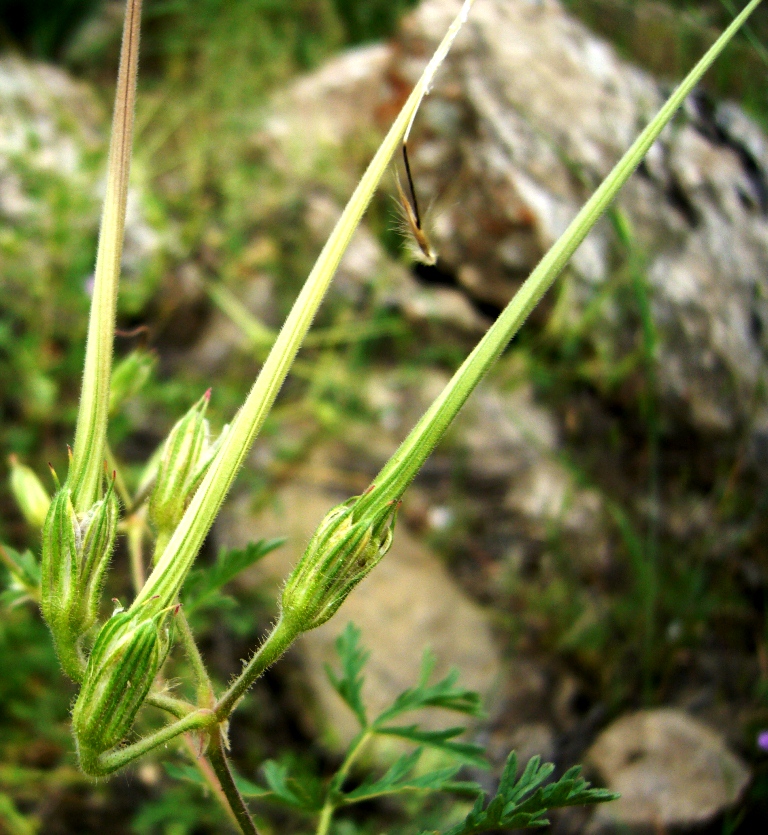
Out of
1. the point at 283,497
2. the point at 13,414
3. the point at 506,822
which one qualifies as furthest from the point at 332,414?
the point at 506,822

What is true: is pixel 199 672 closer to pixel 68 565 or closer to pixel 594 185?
pixel 68 565

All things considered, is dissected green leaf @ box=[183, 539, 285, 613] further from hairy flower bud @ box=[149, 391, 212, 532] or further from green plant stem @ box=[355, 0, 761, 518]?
green plant stem @ box=[355, 0, 761, 518]

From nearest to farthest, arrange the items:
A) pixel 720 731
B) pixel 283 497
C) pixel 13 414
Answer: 1. pixel 720 731
2. pixel 13 414
3. pixel 283 497

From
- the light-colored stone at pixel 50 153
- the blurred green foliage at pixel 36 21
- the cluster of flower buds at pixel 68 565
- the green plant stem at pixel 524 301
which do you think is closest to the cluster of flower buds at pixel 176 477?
the cluster of flower buds at pixel 68 565

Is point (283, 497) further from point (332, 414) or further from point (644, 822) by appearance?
point (644, 822)

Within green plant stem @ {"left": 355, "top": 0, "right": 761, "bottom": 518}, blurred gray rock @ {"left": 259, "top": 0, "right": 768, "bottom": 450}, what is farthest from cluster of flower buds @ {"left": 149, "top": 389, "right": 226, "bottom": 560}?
blurred gray rock @ {"left": 259, "top": 0, "right": 768, "bottom": 450}

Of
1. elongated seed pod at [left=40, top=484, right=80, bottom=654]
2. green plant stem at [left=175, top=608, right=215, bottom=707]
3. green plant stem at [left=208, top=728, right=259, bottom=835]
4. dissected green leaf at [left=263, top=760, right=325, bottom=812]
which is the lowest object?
dissected green leaf at [left=263, top=760, right=325, bottom=812]
